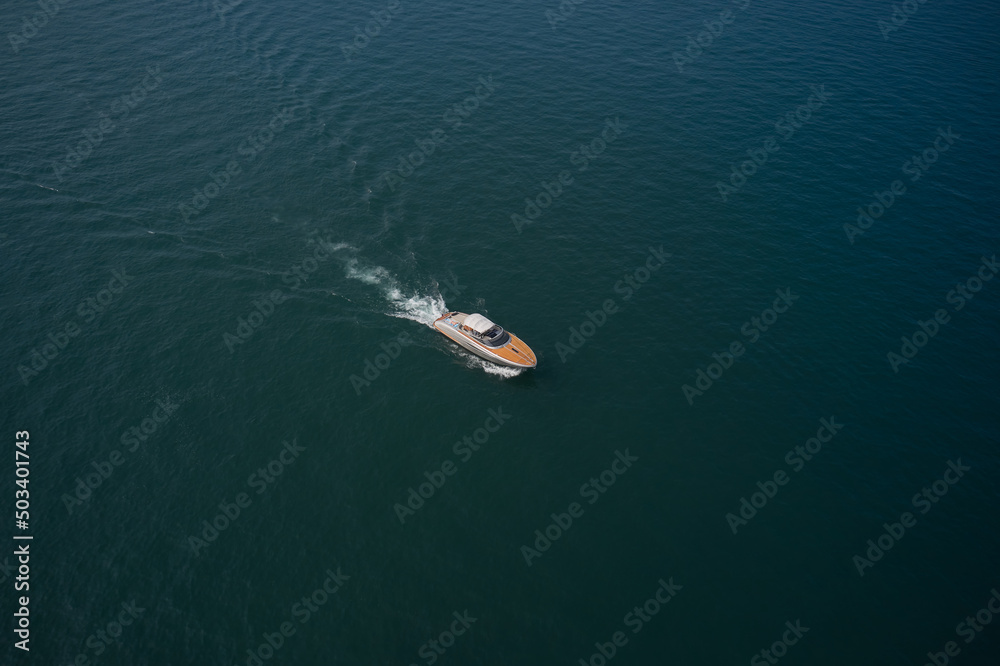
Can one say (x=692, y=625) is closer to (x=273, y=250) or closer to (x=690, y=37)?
(x=273, y=250)

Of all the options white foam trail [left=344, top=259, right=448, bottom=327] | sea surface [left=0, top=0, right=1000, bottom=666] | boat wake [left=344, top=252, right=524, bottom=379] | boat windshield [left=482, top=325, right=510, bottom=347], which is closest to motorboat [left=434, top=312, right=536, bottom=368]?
boat windshield [left=482, top=325, right=510, bottom=347]

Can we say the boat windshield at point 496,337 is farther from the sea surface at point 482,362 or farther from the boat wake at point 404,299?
the sea surface at point 482,362

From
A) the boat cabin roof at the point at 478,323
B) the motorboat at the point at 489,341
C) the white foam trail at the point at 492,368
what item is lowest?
the white foam trail at the point at 492,368

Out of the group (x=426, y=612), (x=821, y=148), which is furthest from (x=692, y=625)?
(x=821, y=148)

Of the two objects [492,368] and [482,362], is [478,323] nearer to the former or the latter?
[482,362]

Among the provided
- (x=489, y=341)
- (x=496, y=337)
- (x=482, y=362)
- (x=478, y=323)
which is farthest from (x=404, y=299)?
(x=496, y=337)

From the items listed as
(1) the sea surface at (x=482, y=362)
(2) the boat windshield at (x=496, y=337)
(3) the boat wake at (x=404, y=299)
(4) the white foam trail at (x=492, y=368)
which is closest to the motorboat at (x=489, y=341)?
(2) the boat windshield at (x=496, y=337)
